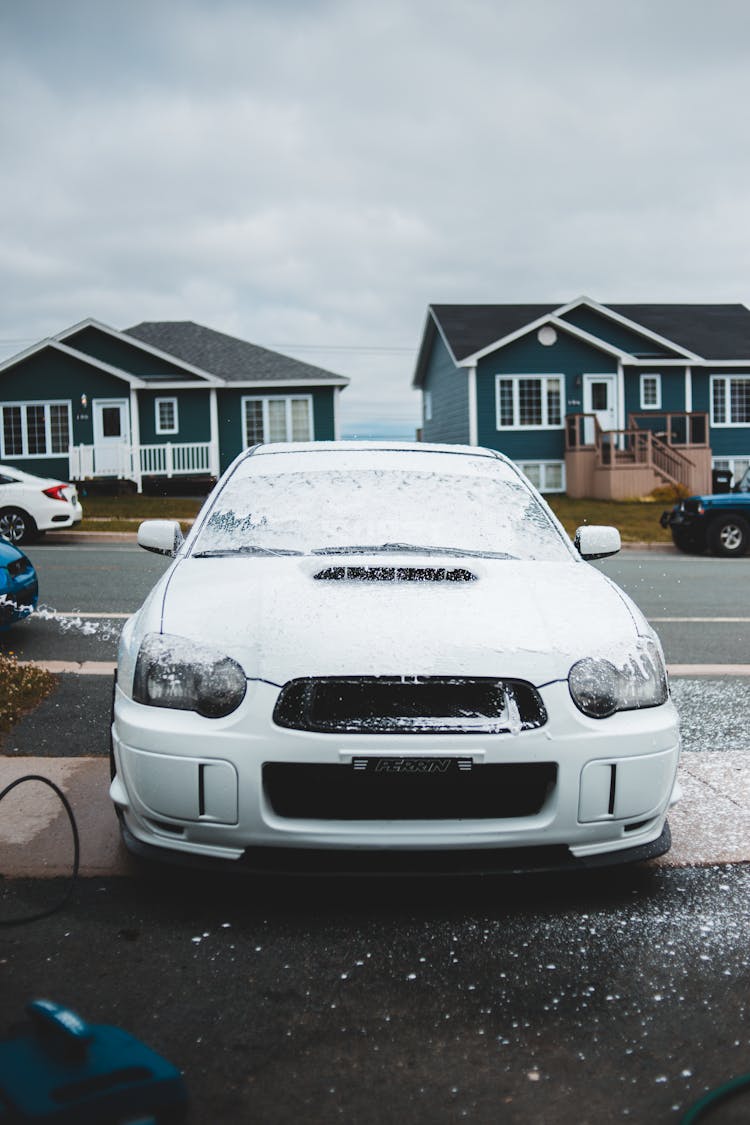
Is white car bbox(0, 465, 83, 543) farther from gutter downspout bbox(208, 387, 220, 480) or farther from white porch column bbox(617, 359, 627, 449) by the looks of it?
white porch column bbox(617, 359, 627, 449)

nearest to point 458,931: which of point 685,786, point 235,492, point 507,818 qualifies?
point 507,818

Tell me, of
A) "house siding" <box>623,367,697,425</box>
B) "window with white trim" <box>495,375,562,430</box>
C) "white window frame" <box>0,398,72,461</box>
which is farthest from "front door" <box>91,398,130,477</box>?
"house siding" <box>623,367,697,425</box>

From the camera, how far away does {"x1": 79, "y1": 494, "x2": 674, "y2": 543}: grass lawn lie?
872 inches

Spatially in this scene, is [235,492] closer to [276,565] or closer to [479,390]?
[276,565]

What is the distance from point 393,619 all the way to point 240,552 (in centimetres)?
107

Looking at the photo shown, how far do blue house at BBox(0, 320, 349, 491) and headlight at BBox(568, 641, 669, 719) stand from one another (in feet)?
99.4

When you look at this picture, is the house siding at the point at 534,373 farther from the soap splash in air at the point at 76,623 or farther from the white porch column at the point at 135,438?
the soap splash in air at the point at 76,623

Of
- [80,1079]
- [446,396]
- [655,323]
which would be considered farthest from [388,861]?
[655,323]

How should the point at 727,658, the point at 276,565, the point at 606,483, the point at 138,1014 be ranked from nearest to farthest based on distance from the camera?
the point at 138,1014, the point at 276,565, the point at 727,658, the point at 606,483

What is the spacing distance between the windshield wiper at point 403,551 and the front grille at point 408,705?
3.45 feet

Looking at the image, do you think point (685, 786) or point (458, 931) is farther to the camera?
point (685, 786)

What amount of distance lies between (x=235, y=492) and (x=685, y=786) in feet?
8.08

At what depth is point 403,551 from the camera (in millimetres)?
4527

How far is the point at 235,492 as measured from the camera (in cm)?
508
